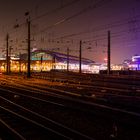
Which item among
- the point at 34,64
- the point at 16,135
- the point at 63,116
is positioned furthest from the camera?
the point at 34,64

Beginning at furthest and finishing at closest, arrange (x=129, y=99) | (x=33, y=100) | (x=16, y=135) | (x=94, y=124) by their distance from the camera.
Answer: (x=33, y=100) → (x=129, y=99) → (x=94, y=124) → (x=16, y=135)

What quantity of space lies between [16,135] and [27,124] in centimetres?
197

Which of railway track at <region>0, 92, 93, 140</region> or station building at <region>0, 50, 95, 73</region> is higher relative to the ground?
station building at <region>0, 50, 95, 73</region>

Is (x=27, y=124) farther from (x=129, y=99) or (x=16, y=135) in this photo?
(x=129, y=99)

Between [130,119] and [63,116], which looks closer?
[130,119]

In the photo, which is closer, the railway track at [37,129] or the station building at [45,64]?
the railway track at [37,129]

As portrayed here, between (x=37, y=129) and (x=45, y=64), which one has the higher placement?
(x=45, y=64)

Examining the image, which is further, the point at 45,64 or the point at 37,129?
the point at 45,64

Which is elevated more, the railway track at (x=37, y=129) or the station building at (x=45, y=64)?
the station building at (x=45, y=64)

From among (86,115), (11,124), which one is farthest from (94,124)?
(11,124)

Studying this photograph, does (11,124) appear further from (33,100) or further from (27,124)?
(33,100)

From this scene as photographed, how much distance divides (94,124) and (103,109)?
8.41 ft

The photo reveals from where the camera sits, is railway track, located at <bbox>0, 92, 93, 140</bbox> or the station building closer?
railway track, located at <bbox>0, 92, 93, 140</bbox>

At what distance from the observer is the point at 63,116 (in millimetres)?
12969
